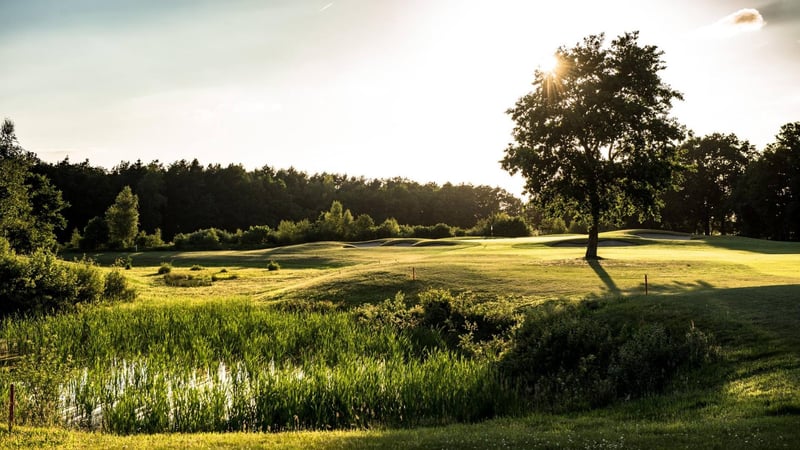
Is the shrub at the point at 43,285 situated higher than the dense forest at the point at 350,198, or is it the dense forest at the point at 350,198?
the dense forest at the point at 350,198

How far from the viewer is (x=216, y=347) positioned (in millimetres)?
21016

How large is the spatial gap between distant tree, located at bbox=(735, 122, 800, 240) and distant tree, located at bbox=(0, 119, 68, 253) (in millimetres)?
84744

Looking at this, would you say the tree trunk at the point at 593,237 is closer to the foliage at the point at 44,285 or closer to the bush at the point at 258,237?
the foliage at the point at 44,285

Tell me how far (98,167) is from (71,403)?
132268 millimetres

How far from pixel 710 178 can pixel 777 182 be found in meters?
14.3

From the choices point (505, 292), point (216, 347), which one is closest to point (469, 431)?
point (216, 347)

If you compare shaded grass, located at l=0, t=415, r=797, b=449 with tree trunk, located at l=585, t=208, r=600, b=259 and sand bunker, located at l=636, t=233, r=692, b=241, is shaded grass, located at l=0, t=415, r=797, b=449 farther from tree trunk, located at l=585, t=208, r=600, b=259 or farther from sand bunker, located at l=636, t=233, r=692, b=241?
sand bunker, located at l=636, t=233, r=692, b=241

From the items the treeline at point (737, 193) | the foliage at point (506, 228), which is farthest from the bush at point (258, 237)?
the treeline at point (737, 193)

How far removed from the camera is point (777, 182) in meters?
78.3

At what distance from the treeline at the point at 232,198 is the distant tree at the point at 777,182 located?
62.4 meters

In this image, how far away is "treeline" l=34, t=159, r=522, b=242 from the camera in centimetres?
11850

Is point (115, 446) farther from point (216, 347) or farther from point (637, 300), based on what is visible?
point (637, 300)

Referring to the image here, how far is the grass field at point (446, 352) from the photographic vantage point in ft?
35.0

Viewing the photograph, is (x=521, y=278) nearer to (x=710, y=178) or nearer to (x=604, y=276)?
(x=604, y=276)
